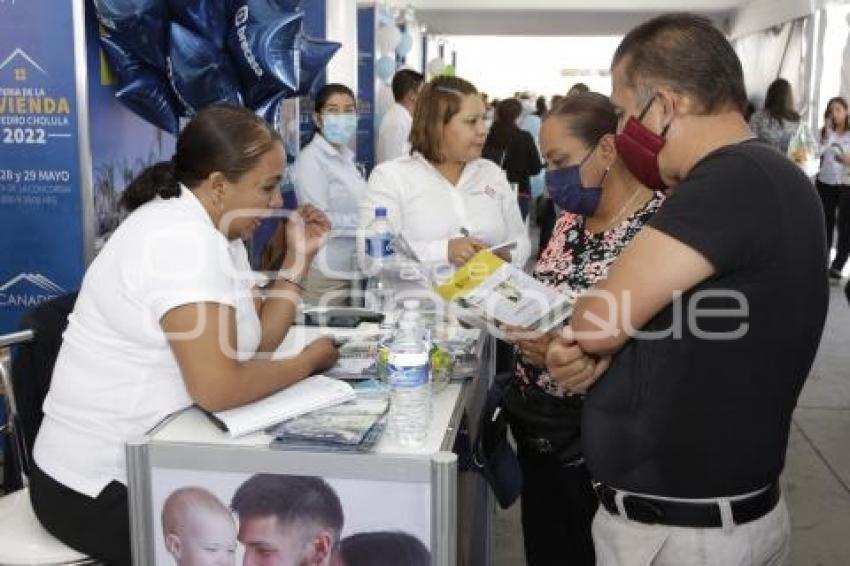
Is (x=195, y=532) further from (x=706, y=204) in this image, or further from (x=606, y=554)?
(x=706, y=204)

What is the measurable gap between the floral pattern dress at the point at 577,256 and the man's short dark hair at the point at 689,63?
22.9 inches

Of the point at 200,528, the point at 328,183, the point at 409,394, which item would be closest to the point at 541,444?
the point at 409,394

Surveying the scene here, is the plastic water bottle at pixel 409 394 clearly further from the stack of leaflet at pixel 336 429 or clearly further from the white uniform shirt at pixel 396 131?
the white uniform shirt at pixel 396 131

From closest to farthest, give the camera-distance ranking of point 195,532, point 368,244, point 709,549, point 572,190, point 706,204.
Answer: point 706,204 → point 709,549 → point 195,532 → point 572,190 → point 368,244

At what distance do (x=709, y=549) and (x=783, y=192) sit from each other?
536 millimetres

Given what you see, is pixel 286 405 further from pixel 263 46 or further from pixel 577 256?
pixel 263 46

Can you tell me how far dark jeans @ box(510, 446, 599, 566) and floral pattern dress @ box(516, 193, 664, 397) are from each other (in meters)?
0.20

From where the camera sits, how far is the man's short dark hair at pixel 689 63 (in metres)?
1.20

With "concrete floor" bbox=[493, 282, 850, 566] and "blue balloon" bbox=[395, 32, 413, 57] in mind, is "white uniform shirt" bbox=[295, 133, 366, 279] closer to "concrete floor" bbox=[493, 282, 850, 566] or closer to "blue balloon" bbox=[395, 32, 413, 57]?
"concrete floor" bbox=[493, 282, 850, 566]

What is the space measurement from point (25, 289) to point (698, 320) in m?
2.33

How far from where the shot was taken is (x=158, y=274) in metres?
1.58

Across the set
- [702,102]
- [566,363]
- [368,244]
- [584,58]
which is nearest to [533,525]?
[566,363]

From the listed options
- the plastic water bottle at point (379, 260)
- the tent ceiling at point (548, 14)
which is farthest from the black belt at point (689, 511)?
the tent ceiling at point (548, 14)

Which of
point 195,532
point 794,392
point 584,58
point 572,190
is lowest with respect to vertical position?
point 195,532
